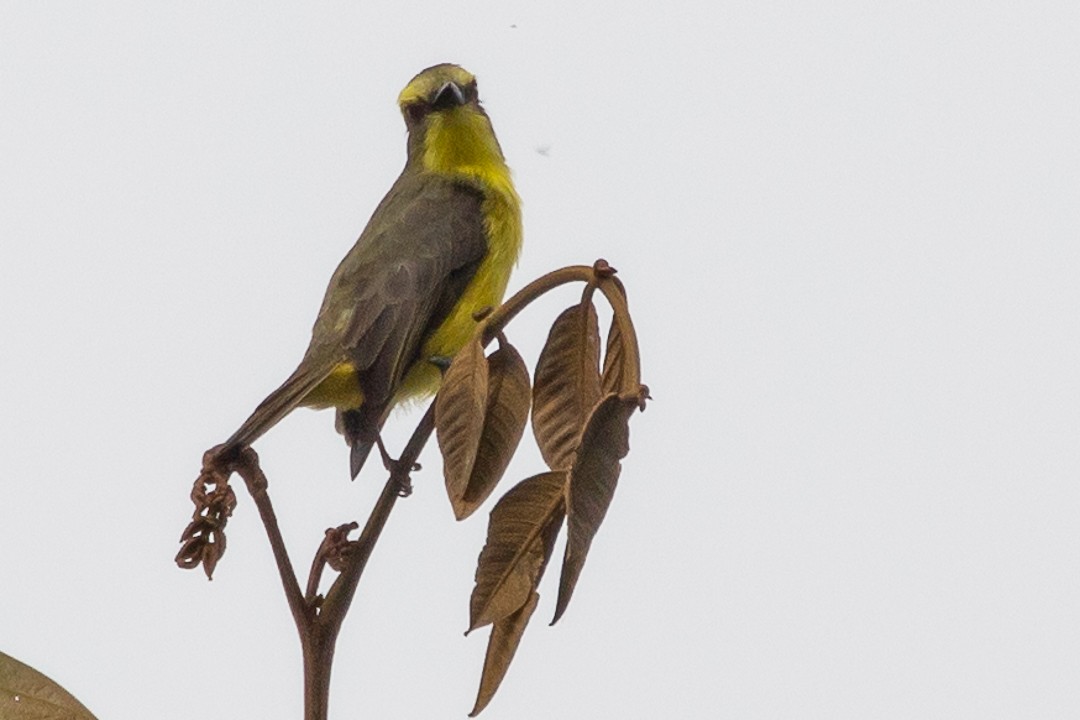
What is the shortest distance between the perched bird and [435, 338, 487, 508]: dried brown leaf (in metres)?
0.19

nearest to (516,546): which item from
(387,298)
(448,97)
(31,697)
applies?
(31,697)

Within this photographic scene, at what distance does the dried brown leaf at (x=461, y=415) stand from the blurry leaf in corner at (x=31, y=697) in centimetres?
29

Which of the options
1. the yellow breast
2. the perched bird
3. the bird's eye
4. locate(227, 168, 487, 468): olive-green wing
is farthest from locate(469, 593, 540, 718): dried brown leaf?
the bird's eye

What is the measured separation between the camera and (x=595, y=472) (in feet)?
2.50

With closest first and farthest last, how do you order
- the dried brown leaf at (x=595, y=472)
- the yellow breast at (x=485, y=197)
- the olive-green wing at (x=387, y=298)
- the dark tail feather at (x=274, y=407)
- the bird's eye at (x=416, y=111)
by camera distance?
the dried brown leaf at (x=595, y=472) < the dark tail feather at (x=274, y=407) < the olive-green wing at (x=387, y=298) < the yellow breast at (x=485, y=197) < the bird's eye at (x=416, y=111)

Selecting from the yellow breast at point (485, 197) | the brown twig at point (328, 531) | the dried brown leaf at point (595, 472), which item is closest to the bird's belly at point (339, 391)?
the yellow breast at point (485, 197)

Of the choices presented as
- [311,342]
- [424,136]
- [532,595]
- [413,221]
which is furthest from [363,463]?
[532,595]

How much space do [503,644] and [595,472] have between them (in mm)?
119

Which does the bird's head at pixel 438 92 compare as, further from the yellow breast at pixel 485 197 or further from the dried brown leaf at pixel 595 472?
the dried brown leaf at pixel 595 472

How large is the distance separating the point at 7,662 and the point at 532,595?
1.20 ft

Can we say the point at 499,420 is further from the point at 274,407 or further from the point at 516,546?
the point at 274,407

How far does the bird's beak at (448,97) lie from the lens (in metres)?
1.92

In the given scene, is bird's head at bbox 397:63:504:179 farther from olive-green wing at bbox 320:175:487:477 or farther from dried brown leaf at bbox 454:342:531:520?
dried brown leaf at bbox 454:342:531:520

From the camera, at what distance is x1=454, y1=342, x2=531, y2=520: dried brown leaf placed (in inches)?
33.1
